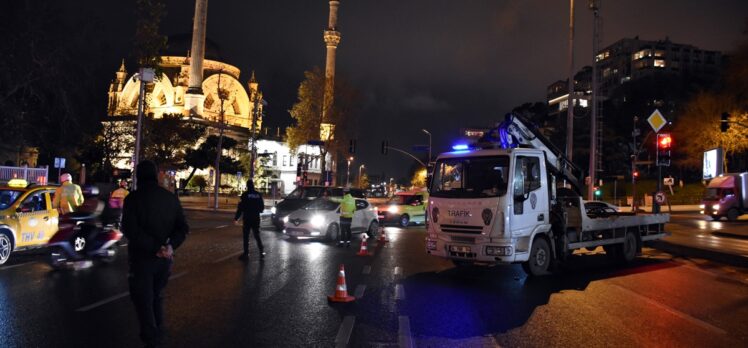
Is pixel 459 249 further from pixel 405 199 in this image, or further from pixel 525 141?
pixel 405 199

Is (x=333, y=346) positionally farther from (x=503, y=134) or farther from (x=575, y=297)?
(x=503, y=134)

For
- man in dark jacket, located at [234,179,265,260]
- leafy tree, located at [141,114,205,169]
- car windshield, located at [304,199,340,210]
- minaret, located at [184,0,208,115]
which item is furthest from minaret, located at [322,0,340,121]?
man in dark jacket, located at [234,179,265,260]

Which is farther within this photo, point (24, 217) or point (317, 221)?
point (317, 221)

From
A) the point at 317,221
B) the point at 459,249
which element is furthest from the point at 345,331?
the point at 317,221

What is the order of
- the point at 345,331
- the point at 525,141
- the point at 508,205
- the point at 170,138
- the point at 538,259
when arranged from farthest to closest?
the point at 170,138 < the point at 525,141 < the point at 538,259 < the point at 508,205 < the point at 345,331

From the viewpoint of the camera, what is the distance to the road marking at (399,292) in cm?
901

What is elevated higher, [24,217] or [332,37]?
[332,37]

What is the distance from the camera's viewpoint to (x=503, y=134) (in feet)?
40.3

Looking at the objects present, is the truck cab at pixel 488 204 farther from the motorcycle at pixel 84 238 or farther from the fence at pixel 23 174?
the fence at pixel 23 174

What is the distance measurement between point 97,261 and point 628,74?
12604 centimetres

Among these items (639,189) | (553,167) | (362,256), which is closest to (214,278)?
(362,256)

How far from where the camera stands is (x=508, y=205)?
1051cm

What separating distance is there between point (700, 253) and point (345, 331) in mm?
13942

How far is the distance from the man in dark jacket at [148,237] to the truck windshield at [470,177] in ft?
22.1
